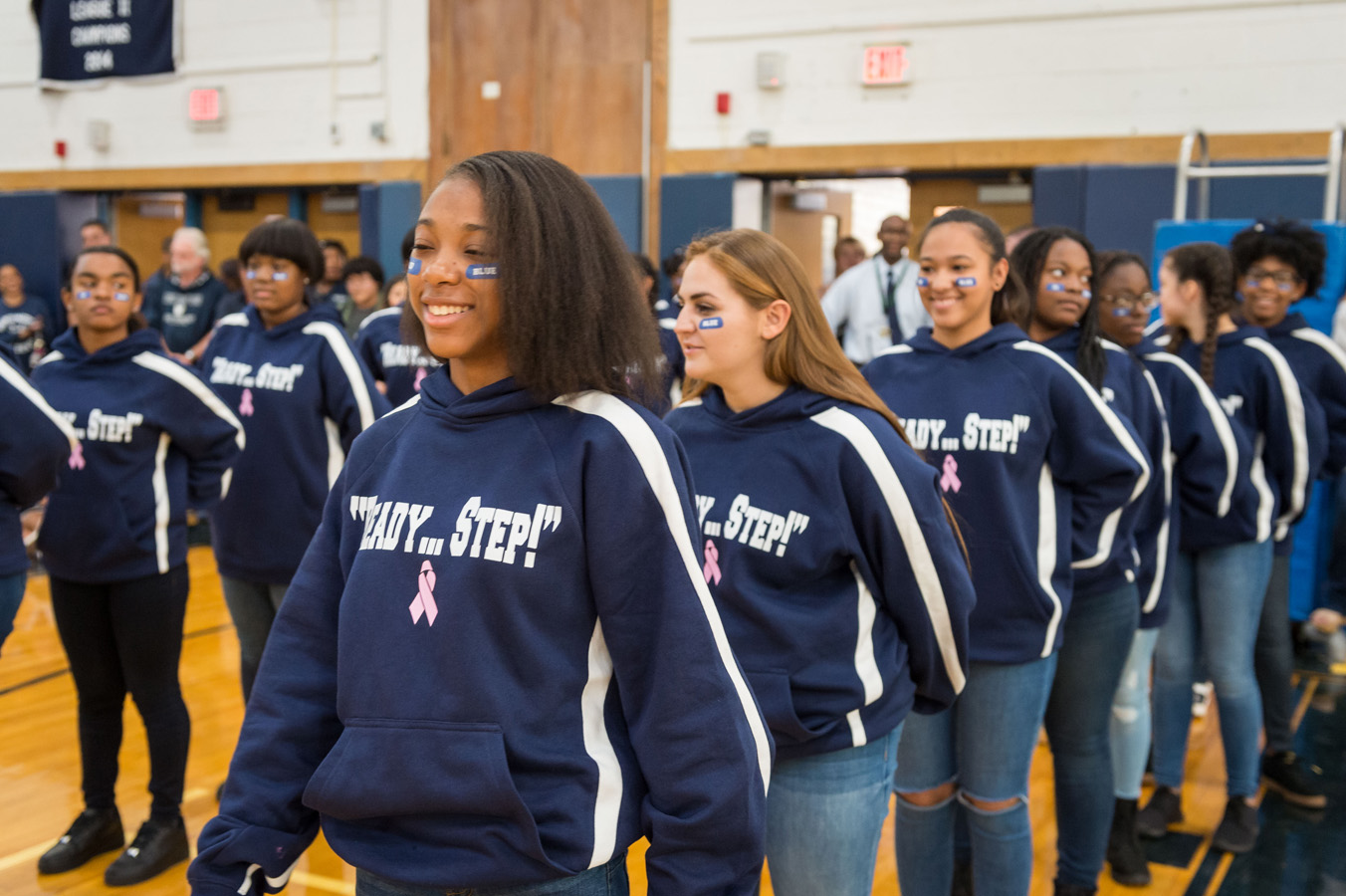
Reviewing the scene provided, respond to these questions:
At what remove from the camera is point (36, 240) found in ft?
37.2

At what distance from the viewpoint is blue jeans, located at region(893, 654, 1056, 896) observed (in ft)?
8.13

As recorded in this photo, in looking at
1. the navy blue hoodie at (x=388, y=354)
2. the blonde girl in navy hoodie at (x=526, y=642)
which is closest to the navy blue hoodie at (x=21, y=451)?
the navy blue hoodie at (x=388, y=354)

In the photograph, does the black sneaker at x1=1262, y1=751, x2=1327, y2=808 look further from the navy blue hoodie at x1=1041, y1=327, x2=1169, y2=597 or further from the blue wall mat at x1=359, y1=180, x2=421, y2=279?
the blue wall mat at x1=359, y1=180, x2=421, y2=279

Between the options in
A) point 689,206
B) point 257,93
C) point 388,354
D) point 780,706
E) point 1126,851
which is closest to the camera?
point 780,706

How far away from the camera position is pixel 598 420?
1.29 meters

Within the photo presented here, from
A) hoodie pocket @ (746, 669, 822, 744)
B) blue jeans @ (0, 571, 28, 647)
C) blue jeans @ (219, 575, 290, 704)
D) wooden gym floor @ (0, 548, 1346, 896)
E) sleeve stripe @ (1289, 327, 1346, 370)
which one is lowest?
wooden gym floor @ (0, 548, 1346, 896)

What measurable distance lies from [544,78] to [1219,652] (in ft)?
24.6

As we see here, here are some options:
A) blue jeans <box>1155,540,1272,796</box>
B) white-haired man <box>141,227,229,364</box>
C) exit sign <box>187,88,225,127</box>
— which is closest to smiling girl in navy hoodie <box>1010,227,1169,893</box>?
blue jeans <box>1155,540,1272,796</box>

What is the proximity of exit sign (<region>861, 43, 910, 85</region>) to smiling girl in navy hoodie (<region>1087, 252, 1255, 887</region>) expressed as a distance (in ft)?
17.1

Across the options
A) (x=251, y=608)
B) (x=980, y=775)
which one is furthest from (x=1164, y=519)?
(x=251, y=608)

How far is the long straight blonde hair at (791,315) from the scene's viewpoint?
2061mm

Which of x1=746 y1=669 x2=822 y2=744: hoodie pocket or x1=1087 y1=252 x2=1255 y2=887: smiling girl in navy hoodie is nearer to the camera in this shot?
x1=746 y1=669 x2=822 y2=744: hoodie pocket

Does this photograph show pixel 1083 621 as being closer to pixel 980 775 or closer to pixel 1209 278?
pixel 980 775

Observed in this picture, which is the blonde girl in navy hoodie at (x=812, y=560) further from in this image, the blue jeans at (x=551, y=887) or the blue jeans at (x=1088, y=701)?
the blue jeans at (x=1088, y=701)
